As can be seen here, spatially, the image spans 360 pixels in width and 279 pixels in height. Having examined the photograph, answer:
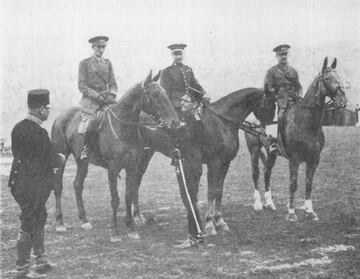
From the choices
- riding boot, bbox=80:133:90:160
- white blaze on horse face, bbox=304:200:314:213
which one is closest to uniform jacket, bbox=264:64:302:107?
white blaze on horse face, bbox=304:200:314:213

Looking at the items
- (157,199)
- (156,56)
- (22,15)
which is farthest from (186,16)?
(157,199)

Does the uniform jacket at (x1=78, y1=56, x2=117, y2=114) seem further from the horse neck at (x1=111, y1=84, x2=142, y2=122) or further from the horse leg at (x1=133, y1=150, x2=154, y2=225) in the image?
the horse leg at (x1=133, y1=150, x2=154, y2=225)

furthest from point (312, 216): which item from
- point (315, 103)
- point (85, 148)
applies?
point (85, 148)

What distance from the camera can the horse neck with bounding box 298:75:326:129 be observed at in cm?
841

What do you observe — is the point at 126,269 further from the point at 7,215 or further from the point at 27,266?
the point at 7,215

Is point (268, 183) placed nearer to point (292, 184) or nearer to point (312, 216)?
point (292, 184)

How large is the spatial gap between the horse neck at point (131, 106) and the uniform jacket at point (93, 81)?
Answer: 2.87 ft

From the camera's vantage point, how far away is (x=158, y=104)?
6.93 m

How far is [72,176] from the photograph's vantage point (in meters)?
16.2

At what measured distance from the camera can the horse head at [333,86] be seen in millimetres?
8008

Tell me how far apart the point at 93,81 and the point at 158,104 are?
2182 mm

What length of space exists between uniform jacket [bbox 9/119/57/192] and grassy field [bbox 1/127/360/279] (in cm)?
Answer: 129

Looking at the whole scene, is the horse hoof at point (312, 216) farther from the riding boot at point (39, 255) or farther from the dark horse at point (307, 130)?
the riding boot at point (39, 255)

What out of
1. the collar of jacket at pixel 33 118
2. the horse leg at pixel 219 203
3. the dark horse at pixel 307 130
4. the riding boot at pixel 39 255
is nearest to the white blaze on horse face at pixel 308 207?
the dark horse at pixel 307 130
